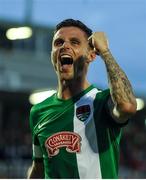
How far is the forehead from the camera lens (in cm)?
343

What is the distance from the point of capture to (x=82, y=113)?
3371 millimetres

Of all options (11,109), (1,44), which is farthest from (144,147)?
(1,44)

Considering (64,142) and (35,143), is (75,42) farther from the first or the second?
(35,143)

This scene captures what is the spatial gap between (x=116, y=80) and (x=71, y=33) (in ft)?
1.41

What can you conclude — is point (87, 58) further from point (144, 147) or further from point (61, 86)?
point (144, 147)

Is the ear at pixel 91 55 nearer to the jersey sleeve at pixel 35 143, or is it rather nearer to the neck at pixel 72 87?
→ the neck at pixel 72 87

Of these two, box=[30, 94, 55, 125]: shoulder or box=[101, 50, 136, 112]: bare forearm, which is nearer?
box=[101, 50, 136, 112]: bare forearm

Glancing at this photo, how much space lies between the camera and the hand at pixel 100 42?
320 cm

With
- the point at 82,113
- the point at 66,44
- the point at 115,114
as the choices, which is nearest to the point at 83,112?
the point at 82,113

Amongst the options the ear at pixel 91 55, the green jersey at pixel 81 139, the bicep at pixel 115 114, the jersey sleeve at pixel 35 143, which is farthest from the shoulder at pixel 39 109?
the bicep at pixel 115 114

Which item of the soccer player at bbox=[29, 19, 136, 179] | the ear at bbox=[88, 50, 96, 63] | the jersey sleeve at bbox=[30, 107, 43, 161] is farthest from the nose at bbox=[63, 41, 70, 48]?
the jersey sleeve at bbox=[30, 107, 43, 161]

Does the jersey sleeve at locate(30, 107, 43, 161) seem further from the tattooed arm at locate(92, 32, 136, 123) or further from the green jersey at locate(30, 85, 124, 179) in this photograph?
the tattooed arm at locate(92, 32, 136, 123)

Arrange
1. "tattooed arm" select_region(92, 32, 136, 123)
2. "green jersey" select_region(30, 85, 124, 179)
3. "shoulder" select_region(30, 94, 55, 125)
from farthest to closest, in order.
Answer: "shoulder" select_region(30, 94, 55, 125), "green jersey" select_region(30, 85, 124, 179), "tattooed arm" select_region(92, 32, 136, 123)

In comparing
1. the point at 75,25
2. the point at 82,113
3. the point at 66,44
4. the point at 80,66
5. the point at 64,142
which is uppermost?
the point at 75,25
